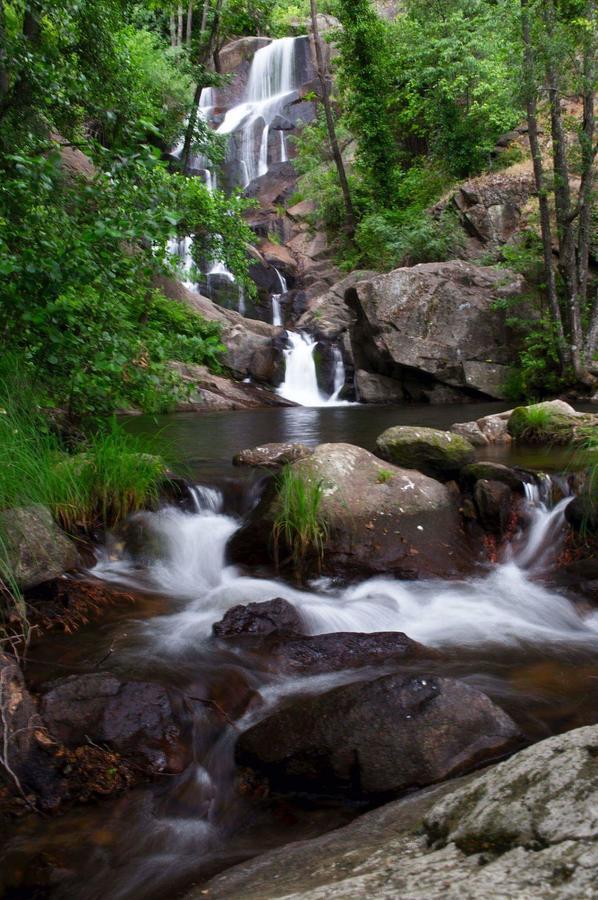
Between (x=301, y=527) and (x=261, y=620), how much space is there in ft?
4.19

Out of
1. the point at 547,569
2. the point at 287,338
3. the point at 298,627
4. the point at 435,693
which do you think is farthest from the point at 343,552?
the point at 287,338

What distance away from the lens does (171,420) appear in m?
14.7

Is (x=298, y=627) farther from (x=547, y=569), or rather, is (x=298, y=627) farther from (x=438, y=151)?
(x=438, y=151)

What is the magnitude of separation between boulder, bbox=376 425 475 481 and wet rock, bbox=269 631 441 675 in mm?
3197

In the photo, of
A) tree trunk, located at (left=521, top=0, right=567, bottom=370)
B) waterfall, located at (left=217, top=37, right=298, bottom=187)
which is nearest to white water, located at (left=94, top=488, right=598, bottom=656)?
tree trunk, located at (left=521, top=0, right=567, bottom=370)

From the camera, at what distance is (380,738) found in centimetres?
337

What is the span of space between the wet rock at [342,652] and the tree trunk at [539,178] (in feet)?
43.8

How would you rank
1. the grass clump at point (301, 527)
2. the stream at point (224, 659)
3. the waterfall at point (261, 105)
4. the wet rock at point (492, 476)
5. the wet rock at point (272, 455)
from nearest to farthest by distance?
the stream at point (224, 659) → the grass clump at point (301, 527) → the wet rock at point (492, 476) → the wet rock at point (272, 455) → the waterfall at point (261, 105)

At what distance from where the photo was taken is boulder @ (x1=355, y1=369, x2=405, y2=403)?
1866 centimetres

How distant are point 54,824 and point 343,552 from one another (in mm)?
3553

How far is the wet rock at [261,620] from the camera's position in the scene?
16.1 ft

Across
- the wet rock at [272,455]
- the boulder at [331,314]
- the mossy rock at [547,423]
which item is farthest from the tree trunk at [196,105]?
the wet rock at [272,455]

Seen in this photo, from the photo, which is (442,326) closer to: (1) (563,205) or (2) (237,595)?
(1) (563,205)

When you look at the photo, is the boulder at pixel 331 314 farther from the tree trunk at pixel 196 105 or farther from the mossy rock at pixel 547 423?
the mossy rock at pixel 547 423
